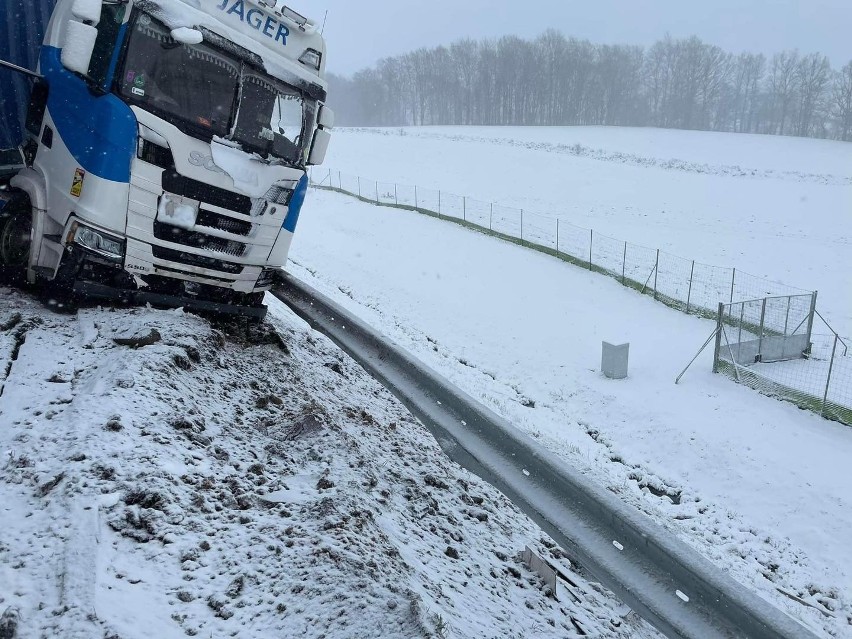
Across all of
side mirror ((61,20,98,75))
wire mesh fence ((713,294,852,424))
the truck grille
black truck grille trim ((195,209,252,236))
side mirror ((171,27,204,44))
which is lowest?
wire mesh fence ((713,294,852,424))

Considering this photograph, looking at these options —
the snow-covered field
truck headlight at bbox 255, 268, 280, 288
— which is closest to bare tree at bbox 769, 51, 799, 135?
the snow-covered field

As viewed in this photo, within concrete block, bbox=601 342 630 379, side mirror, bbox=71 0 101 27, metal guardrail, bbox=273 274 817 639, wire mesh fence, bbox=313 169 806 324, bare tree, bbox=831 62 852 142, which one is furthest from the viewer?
bare tree, bbox=831 62 852 142

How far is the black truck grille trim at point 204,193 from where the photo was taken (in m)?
5.99

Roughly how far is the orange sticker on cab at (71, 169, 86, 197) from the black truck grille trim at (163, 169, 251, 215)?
2.58 feet

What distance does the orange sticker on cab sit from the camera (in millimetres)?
5949

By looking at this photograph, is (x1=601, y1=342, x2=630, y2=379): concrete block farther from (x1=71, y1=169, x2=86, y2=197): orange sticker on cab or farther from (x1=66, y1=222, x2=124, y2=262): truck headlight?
(x1=71, y1=169, x2=86, y2=197): orange sticker on cab

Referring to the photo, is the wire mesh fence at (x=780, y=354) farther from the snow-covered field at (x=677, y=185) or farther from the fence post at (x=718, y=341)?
the snow-covered field at (x=677, y=185)

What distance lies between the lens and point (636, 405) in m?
11.5

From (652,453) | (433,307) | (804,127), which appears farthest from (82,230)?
(804,127)

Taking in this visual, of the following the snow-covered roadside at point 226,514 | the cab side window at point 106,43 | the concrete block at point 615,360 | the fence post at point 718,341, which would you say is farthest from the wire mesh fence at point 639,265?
the cab side window at point 106,43

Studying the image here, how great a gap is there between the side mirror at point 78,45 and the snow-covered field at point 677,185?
19.5 m

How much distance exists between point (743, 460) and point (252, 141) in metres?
8.30

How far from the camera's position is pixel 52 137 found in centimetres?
649

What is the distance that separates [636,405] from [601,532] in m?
8.75
